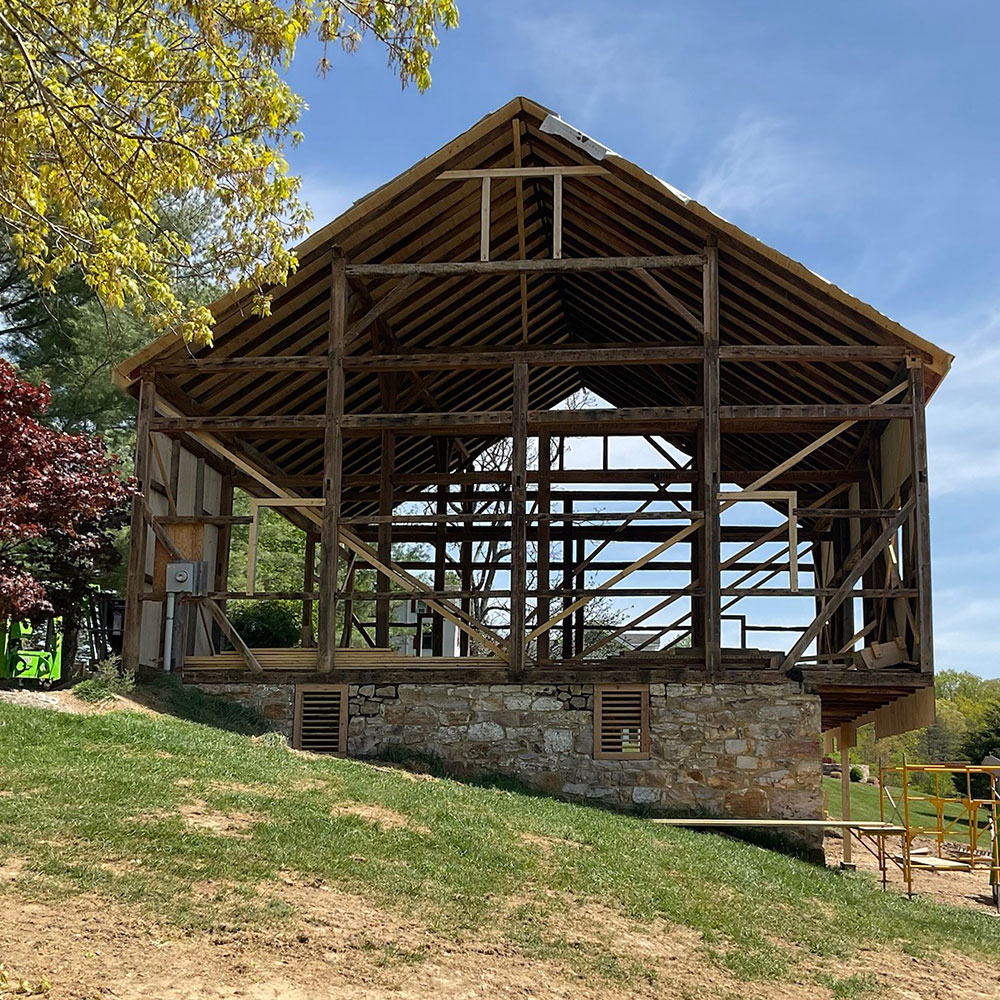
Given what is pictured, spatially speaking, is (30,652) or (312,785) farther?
(30,652)

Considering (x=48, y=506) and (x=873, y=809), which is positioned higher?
(x=48, y=506)

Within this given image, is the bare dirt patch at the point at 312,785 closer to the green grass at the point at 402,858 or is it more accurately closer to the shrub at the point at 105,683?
the green grass at the point at 402,858

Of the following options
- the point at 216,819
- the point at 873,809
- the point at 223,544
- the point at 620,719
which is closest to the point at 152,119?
the point at 216,819

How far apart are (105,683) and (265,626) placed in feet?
22.4

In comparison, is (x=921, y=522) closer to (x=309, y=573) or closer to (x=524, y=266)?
(x=524, y=266)

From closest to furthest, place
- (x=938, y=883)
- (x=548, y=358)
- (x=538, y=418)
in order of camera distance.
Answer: (x=548, y=358), (x=538, y=418), (x=938, y=883)

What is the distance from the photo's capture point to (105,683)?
14219 mm

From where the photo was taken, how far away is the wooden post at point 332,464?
49.4 ft

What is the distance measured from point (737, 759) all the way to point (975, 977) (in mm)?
A: 5339

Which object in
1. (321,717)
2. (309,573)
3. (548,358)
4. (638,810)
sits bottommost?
(638,810)

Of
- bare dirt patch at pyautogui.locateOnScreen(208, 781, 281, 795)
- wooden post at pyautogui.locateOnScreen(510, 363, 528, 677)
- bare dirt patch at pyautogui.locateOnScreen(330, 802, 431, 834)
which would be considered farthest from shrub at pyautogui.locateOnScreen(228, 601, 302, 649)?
bare dirt patch at pyautogui.locateOnScreen(330, 802, 431, 834)

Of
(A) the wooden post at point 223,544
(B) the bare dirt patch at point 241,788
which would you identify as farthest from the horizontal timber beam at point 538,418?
(B) the bare dirt patch at point 241,788

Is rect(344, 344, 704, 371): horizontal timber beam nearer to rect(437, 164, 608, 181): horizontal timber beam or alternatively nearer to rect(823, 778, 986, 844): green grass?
rect(437, 164, 608, 181): horizontal timber beam

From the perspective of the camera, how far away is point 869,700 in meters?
16.8
